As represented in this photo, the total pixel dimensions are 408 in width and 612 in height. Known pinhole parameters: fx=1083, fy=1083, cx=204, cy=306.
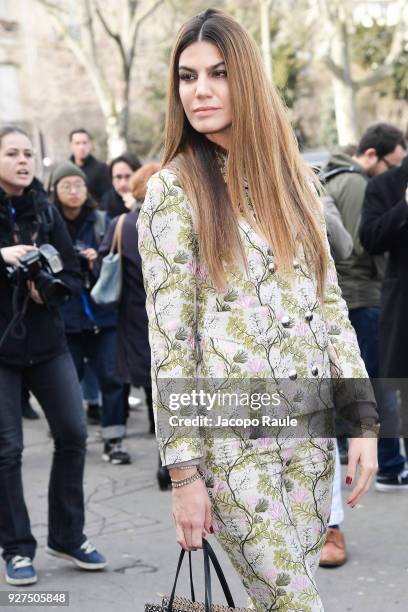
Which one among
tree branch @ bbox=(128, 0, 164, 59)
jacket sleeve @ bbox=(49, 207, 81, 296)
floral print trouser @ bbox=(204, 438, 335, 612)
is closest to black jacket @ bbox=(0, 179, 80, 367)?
jacket sleeve @ bbox=(49, 207, 81, 296)

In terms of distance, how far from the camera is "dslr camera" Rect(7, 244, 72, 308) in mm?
4730

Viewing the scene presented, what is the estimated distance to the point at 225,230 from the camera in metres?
2.70

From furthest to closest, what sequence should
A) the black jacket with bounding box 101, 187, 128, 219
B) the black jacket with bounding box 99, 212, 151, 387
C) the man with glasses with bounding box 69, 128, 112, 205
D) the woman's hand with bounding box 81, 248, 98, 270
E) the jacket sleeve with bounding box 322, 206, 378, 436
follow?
the man with glasses with bounding box 69, 128, 112, 205, the black jacket with bounding box 101, 187, 128, 219, the woman's hand with bounding box 81, 248, 98, 270, the black jacket with bounding box 99, 212, 151, 387, the jacket sleeve with bounding box 322, 206, 378, 436

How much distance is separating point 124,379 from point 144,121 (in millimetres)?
30746

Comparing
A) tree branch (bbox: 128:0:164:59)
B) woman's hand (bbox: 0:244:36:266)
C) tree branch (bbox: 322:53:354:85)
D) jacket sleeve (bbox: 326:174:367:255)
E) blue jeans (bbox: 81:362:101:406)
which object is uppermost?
tree branch (bbox: 128:0:164:59)

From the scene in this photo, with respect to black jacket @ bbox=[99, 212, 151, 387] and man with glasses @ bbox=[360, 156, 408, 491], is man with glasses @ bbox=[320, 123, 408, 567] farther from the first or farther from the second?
black jacket @ bbox=[99, 212, 151, 387]

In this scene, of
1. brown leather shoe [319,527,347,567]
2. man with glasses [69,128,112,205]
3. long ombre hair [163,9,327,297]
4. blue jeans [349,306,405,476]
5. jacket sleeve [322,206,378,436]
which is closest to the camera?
long ombre hair [163,9,327,297]

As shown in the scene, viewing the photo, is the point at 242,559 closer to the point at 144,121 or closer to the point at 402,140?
the point at 402,140

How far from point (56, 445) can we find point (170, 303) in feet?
8.20

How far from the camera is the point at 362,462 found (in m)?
2.80

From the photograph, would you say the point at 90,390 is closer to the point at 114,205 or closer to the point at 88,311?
the point at 88,311

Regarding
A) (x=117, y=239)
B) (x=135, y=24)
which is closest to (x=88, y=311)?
(x=117, y=239)

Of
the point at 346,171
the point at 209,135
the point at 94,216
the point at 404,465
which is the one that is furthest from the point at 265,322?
the point at 94,216

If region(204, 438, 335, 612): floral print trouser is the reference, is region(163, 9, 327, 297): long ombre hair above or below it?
above
